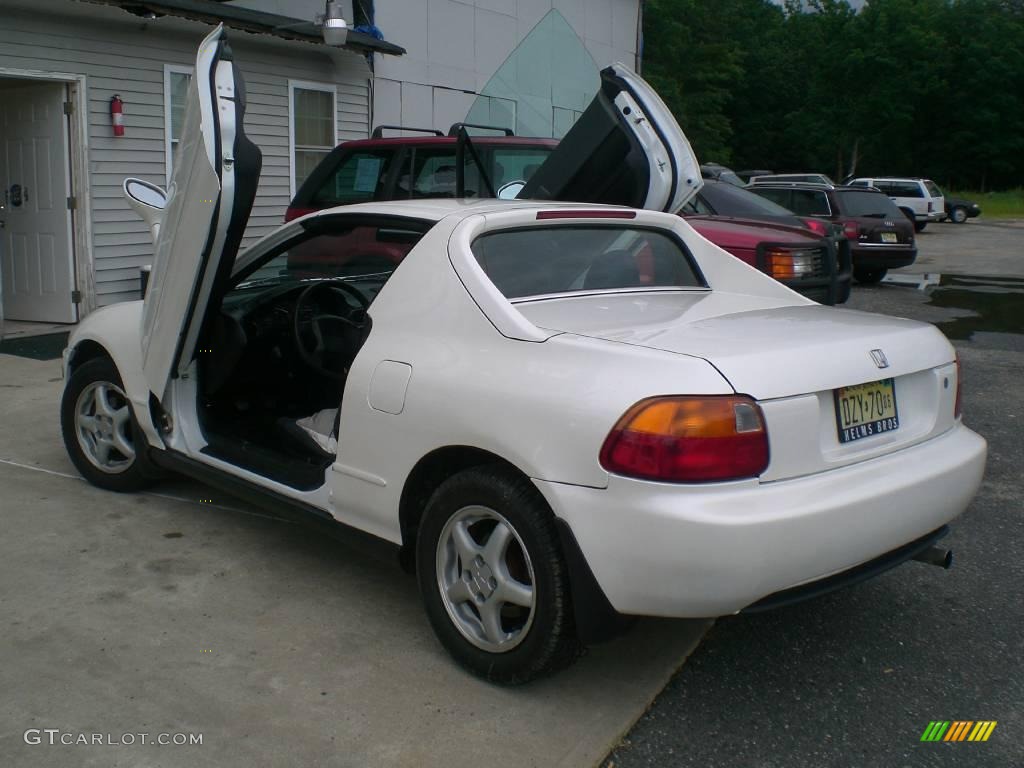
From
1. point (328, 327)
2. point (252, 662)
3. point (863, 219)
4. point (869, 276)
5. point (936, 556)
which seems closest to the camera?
point (252, 662)

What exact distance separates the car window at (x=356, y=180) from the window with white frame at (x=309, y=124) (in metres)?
3.74

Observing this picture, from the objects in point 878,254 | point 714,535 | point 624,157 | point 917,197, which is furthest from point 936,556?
point 917,197

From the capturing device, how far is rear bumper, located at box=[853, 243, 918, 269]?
15617 millimetres

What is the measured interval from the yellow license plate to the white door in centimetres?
880

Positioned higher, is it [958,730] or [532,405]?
[532,405]

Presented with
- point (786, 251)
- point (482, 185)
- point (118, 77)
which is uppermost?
point (118, 77)

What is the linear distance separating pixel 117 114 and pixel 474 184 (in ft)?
13.5

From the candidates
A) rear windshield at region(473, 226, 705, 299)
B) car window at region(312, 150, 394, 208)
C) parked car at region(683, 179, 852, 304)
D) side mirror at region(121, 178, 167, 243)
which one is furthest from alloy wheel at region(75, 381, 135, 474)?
parked car at region(683, 179, 852, 304)

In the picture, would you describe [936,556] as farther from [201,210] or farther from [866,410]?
[201,210]

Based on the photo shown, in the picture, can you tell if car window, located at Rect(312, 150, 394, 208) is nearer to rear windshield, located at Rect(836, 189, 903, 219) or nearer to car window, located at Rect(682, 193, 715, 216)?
car window, located at Rect(682, 193, 715, 216)

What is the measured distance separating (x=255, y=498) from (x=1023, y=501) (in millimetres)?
3744

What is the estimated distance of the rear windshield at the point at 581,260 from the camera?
147 inches

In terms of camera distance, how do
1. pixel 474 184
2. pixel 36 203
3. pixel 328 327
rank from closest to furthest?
pixel 328 327
pixel 474 184
pixel 36 203

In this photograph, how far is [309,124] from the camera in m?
13.0
